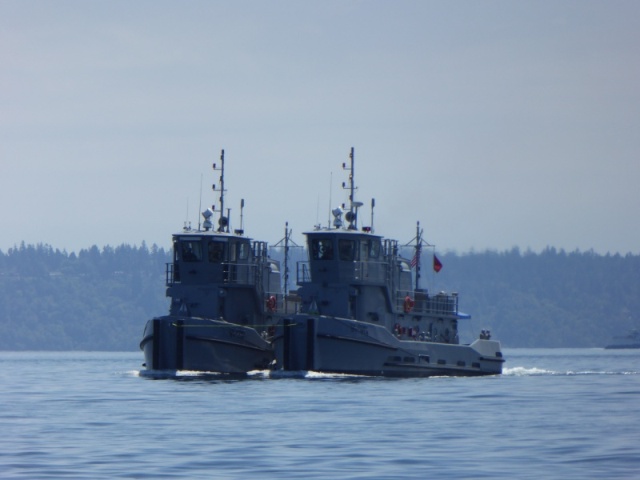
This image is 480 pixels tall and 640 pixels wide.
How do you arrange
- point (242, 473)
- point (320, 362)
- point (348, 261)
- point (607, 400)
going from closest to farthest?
point (242, 473) → point (607, 400) → point (320, 362) → point (348, 261)

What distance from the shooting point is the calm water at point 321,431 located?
31641 millimetres

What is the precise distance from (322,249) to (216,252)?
17.9ft

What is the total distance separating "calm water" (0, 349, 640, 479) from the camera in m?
31.6

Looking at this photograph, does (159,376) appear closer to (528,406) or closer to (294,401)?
(294,401)

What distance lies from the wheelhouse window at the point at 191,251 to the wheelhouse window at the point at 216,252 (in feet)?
1.87

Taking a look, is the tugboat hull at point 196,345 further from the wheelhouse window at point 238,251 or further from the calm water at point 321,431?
the calm water at point 321,431

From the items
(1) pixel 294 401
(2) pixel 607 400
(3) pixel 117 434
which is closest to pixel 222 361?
(1) pixel 294 401

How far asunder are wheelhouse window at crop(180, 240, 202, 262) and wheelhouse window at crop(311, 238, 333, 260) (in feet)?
19.1

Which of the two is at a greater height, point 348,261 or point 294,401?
point 348,261

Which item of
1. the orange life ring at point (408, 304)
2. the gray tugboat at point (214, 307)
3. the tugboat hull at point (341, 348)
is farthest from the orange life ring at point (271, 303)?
the orange life ring at point (408, 304)

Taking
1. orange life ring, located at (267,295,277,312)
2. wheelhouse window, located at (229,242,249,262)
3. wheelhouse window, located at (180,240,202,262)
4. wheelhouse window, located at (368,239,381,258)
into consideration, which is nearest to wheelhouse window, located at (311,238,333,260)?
wheelhouse window, located at (368,239,381,258)

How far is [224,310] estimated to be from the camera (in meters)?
70.9

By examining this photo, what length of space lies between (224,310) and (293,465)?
128 ft

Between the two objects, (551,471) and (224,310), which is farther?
(224,310)
